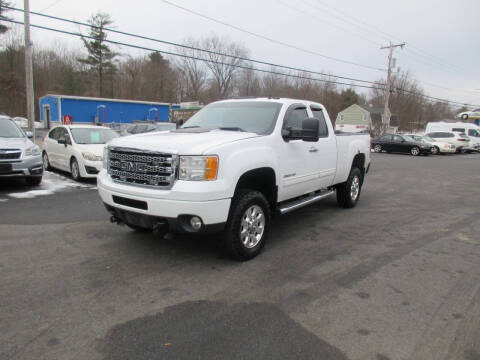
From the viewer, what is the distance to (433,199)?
28.9ft

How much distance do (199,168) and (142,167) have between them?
73 centimetres

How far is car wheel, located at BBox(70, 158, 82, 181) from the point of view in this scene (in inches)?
375

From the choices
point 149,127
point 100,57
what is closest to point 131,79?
point 100,57

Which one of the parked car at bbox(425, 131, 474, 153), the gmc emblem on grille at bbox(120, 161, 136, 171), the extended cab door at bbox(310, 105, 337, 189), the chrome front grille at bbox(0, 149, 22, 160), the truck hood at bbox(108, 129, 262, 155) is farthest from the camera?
the parked car at bbox(425, 131, 474, 153)

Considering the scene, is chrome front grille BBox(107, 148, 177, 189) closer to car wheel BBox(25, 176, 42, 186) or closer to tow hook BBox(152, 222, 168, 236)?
tow hook BBox(152, 222, 168, 236)

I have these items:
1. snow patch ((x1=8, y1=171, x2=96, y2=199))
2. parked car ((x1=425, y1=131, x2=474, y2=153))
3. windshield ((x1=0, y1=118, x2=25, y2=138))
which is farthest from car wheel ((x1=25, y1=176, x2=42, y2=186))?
parked car ((x1=425, y1=131, x2=474, y2=153))

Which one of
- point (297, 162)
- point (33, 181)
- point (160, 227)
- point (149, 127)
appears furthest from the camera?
point (149, 127)

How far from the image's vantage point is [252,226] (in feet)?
14.3

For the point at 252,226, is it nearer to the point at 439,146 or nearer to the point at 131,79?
the point at 439,146

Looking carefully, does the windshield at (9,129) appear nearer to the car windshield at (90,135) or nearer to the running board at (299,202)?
the car windshield at (90,135)

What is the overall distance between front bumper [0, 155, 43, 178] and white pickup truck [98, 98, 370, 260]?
14.9 ft

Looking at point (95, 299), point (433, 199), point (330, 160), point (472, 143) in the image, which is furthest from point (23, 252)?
point (472, 143)

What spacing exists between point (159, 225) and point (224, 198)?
756 mm

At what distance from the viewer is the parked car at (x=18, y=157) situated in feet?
25.7
